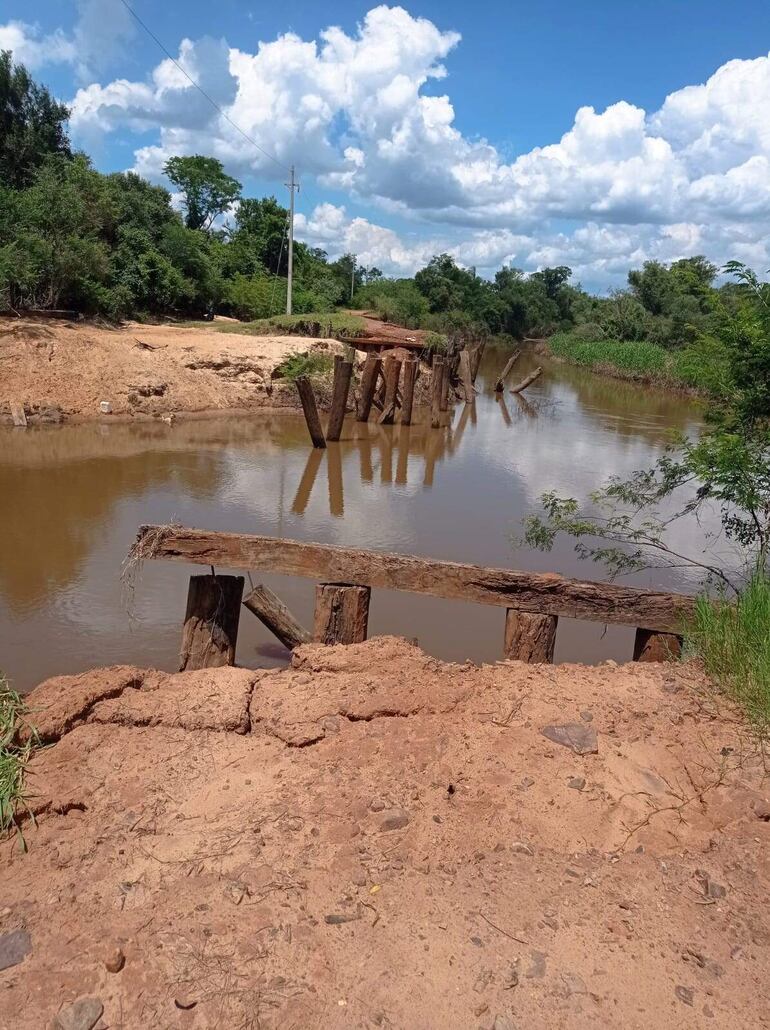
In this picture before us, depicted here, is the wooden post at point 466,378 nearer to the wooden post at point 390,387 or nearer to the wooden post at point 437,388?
the wooden post at point 437,388

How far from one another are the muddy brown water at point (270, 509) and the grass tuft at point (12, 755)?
2.19 meters

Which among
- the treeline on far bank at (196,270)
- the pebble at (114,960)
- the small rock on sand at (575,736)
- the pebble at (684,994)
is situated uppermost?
the treeline on far bank at (196,270)

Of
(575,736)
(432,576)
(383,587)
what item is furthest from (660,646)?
(383,587)

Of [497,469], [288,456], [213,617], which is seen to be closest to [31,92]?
[288,456]

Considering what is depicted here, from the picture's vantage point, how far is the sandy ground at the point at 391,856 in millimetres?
2439

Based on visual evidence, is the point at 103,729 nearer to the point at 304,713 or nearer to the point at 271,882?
the point at 304,713

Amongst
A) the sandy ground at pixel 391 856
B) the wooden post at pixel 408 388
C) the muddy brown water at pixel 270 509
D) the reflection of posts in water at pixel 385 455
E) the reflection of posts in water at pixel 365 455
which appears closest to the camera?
the sandy ground at pixel 391 856

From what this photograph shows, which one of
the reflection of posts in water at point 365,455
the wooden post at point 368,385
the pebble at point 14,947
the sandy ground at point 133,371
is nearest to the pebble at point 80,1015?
the pebble at point 14,947

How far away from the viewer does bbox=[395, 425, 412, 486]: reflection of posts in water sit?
14.4 meters

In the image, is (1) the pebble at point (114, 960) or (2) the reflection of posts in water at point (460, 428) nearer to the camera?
(1) the pebble at point (114, 960)

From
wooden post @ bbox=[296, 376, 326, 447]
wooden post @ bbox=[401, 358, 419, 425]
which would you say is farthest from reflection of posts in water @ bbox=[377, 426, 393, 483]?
wooden post @ bbox=[296, 376, 326, 447]

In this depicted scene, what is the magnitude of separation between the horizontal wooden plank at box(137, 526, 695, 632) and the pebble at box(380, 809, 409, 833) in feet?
5.68

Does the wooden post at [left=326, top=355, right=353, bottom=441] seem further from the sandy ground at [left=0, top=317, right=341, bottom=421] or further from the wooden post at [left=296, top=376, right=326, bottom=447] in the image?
the sandy ground at [left=0, top=317, right=341, bottom=421]

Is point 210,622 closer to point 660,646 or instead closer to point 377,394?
point 660,646
